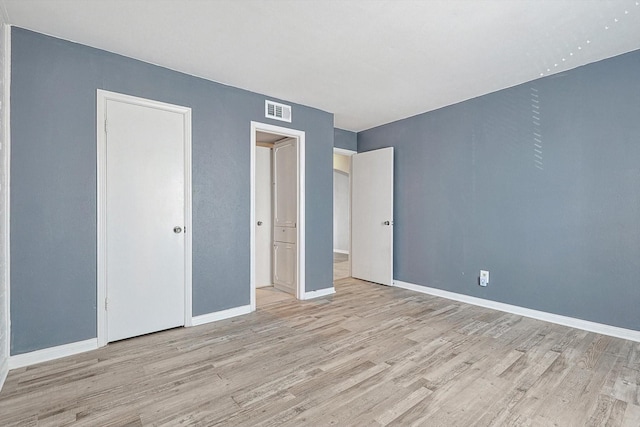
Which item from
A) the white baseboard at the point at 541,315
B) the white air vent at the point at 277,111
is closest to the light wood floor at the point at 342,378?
the white baseboard at the point at 541,315

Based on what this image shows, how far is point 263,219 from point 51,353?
280cm

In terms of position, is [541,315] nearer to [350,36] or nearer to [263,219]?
[350,36]

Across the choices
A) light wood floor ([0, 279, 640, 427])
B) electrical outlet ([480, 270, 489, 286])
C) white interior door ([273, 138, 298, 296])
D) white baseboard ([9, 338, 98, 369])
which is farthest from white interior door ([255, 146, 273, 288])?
electrical outlet ([480, 270, 489, 286])

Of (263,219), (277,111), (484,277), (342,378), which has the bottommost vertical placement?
(342,378)

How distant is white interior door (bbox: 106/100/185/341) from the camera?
2648 mm

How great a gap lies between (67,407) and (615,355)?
3.82 metres

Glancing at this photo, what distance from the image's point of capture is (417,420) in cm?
168

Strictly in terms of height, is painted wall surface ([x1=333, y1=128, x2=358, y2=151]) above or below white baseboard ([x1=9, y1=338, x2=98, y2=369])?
above

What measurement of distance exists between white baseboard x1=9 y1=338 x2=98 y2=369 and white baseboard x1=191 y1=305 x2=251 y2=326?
83 cm

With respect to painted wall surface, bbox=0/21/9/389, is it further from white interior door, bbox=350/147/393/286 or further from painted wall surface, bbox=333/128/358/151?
white interior door, bbox=350/147/393/286

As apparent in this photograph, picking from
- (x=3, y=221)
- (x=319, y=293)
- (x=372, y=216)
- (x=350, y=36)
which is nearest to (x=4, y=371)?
(x=3, y=221)

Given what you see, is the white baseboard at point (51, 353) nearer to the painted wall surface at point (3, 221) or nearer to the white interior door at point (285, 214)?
the painted wall surface at point (3, 221)

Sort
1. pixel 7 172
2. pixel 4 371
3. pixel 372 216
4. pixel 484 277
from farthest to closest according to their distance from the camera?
1. pixel 372 216
2. pixel 484 277
3. pixel 7 172
4. pixel 4 371

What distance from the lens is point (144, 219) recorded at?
279 centimetres
